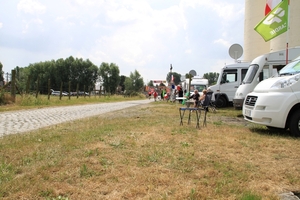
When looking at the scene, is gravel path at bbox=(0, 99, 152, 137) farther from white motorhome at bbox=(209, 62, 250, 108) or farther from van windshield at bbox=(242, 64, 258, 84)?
white motorhome at bbox=(209, 62, 250, 108)

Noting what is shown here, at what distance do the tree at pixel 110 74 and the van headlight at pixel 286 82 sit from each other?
76.0 metres

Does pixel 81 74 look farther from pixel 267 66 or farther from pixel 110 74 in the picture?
pixel 267 66

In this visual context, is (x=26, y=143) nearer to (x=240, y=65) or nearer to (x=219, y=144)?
(x=219, y=144)

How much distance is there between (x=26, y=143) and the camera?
5.42 m

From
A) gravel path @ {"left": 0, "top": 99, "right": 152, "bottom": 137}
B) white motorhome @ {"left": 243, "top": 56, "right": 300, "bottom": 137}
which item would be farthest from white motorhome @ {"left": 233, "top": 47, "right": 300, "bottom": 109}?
gravel path @ {"left": 0, "top": 99, "right": 152, "bottom": 137}

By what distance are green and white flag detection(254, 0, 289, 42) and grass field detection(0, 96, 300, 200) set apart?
6.25 meters

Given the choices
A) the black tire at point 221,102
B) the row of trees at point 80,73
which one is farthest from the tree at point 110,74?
the black tire at point 221,102

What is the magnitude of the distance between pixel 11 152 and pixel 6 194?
73.4 inches

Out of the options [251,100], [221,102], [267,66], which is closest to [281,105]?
[251,100]

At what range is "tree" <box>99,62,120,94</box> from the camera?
81.8 m

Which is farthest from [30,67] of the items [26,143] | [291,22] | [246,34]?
[26,143]

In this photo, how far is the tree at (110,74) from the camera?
81750mm

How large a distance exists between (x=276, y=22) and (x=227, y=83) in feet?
22.3

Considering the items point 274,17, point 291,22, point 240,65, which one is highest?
point 291,22
